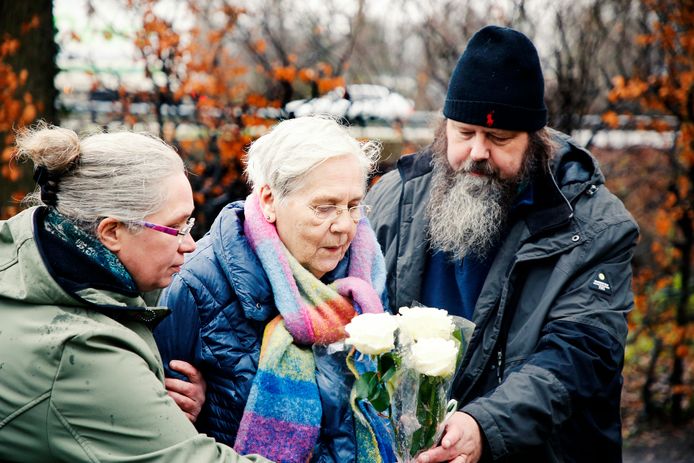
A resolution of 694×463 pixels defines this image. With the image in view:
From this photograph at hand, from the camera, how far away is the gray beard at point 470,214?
329 centimetres

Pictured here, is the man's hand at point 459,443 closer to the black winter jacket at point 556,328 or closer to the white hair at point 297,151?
the black winter jacket at point 556,328

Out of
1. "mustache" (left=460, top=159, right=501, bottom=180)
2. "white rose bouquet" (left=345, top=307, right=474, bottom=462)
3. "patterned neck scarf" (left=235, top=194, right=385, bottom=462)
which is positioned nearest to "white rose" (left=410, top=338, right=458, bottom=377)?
"white rose bouquet" (left=345, top=307, right=474, bottom=462)

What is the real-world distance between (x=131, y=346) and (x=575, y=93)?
4.79 meters

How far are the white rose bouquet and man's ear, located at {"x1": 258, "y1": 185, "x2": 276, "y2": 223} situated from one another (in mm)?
468

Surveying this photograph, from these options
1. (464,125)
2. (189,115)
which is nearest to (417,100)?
(189,115)

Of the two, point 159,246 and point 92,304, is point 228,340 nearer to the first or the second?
point 159,246

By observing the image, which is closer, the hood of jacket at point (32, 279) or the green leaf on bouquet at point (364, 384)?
the hood of jacket at point (32, 279)

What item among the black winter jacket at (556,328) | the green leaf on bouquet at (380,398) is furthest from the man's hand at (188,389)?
the black winter jacket at (556,328)

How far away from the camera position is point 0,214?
18.2ft

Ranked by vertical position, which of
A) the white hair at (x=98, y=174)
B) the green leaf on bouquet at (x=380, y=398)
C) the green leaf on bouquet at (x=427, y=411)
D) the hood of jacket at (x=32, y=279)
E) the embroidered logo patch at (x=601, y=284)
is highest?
the white hair at (x=98, y=174)

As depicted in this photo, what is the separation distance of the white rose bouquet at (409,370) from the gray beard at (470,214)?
0.67m

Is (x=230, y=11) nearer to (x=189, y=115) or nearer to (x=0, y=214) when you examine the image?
(x=189, y=115)

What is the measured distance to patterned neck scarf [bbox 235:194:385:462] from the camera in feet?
8.02

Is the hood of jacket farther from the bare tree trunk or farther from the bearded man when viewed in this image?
the bare tree trunk
